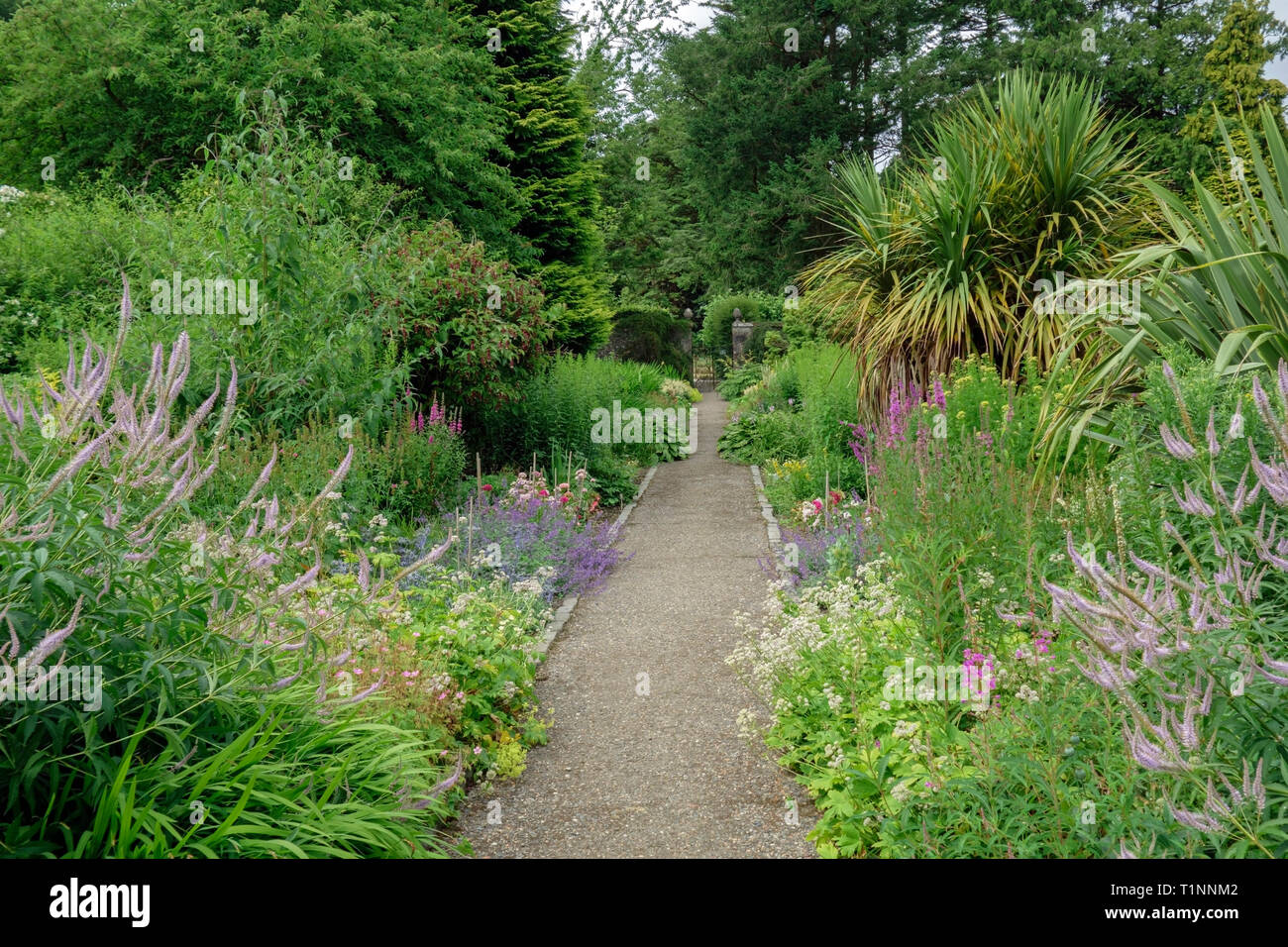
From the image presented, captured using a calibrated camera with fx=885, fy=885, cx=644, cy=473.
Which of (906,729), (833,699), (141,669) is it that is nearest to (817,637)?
(833,699)

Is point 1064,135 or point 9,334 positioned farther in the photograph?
point 9,334

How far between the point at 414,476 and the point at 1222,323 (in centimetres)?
562

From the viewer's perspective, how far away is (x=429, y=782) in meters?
A: 3.59

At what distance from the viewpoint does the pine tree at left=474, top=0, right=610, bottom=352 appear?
59.7 ft

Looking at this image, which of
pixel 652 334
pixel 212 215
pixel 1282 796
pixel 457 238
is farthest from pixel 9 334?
pixel 652 334

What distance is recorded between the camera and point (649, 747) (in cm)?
436

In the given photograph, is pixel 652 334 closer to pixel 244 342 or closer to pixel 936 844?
pixel 244 342
